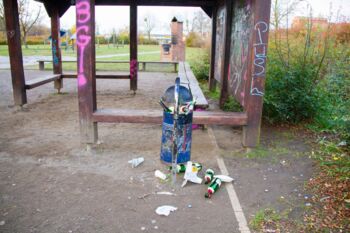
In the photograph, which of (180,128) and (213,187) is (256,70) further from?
(213,187)

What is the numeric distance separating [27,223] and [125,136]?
290cm

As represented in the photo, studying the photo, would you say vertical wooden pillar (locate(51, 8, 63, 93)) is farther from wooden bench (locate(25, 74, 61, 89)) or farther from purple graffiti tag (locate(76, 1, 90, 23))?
purple graffiti tag (locate(76, 1, 90, 23))

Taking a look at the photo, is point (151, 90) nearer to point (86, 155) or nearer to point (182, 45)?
point (86, 155)

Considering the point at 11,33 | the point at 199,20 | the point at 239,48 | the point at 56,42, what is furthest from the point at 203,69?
the point at 199,20

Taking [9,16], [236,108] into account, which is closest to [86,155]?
[236,108]

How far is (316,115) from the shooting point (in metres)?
6.61

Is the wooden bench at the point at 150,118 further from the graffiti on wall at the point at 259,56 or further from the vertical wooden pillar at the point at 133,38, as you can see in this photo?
the vertical wooden pillar at the point at 133,38

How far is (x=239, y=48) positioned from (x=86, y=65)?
3.04 m

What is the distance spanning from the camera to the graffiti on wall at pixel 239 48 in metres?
5.64

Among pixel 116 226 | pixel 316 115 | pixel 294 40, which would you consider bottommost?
pixel 116 226

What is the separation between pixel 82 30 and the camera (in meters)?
4.72

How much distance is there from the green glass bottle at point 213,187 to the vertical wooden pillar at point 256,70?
4.63 ft

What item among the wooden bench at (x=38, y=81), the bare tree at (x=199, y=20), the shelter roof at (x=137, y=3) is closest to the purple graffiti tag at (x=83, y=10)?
the wooden bench at (x=38, y=81)

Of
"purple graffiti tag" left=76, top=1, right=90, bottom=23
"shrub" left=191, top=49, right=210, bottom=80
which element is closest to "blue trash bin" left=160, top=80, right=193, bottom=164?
"purple graffiti tag" left=76, top=1, right=90, bottom=23
